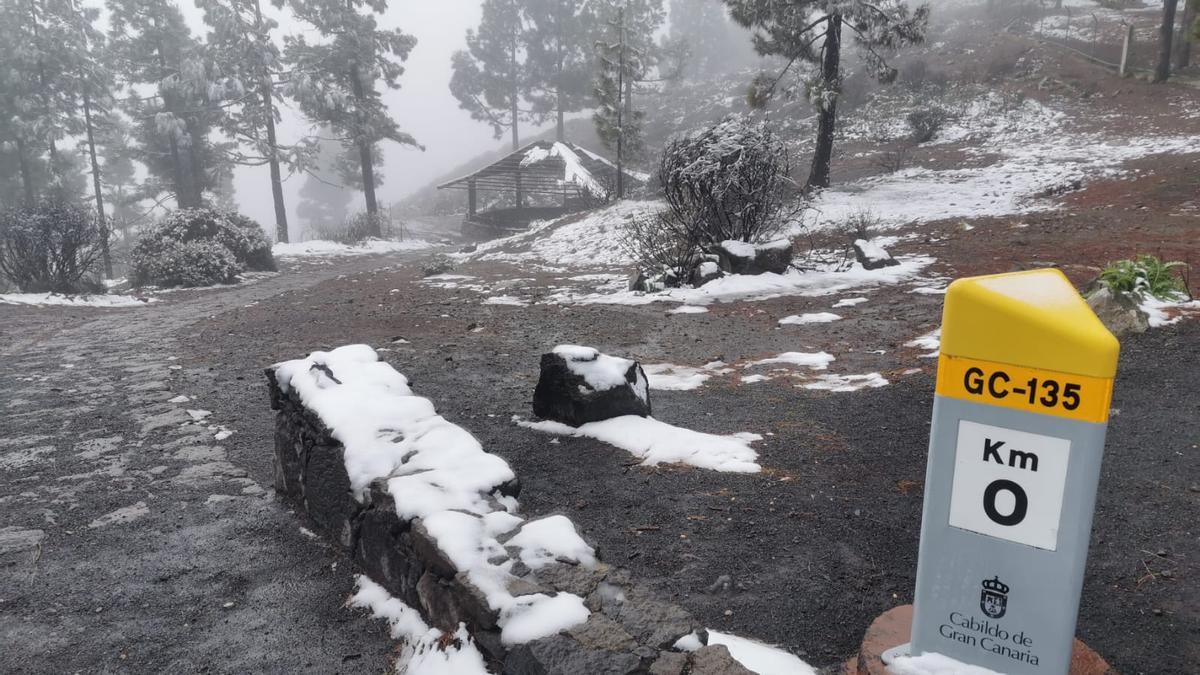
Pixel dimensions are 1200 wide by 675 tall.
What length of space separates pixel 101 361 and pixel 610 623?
26.6 feet

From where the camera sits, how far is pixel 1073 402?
153 centimetres

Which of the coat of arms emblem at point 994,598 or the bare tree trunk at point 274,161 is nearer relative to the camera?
the coat of arms emblem at point 994,598

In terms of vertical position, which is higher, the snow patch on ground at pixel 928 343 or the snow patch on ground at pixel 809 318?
the snow patch on ground at pixel 809 318

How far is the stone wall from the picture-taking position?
2014mm

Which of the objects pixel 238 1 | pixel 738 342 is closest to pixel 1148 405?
pixel 738 342

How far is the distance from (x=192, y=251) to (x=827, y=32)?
Answer: 1662 cm

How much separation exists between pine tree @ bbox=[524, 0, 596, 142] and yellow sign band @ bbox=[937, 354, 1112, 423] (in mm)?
45916

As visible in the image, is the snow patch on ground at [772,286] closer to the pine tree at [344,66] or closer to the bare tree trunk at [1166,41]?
the bare tree trunk at [1166,41]

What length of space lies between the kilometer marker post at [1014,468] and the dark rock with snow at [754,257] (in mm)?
8799

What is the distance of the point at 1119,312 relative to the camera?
6125 millimetres

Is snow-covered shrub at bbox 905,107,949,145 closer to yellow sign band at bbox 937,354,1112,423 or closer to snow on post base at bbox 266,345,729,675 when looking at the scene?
snow on post base at bbox 266,345,729,675

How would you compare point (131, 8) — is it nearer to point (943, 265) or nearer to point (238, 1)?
point (238, 1)

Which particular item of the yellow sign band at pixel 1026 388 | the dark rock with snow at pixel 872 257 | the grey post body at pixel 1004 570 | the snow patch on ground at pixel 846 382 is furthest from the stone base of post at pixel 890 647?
the dark rock with snow at pixel 872 257

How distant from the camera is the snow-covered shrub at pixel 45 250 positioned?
45.2 feet
